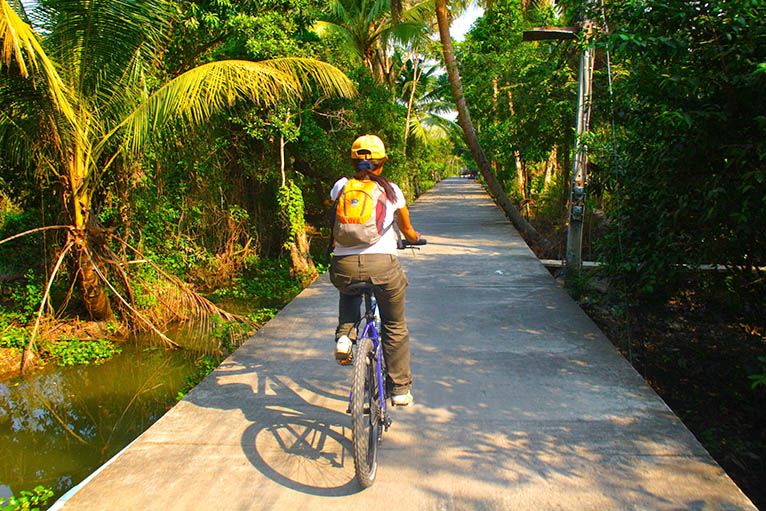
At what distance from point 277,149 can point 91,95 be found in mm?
5283

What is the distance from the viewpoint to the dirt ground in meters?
4.70

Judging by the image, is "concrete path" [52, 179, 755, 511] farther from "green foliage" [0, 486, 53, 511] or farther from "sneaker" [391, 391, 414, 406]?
"green foliage" [0, 486, 53, 511]

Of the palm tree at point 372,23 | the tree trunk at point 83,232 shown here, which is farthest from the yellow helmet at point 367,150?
the palm tree at point 372,23

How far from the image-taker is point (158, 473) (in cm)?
347

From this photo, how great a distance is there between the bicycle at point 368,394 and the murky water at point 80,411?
316 cm

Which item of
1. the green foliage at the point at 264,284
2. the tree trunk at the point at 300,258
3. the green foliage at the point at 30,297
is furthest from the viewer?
the tree trunk at the point at 300,258

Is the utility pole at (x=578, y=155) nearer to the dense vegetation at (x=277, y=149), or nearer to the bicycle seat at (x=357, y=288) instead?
the dense vegetation at (x=277, y=149)

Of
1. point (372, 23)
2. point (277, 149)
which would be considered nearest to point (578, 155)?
point (277, 149)

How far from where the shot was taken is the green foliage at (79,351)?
25.3 ft

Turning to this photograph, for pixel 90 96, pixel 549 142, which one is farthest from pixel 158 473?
pixel 549 142

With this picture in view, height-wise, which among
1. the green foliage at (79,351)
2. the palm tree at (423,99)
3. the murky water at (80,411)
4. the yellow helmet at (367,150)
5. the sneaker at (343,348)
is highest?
the palm tree at (423,99)

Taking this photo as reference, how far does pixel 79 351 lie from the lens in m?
7.82

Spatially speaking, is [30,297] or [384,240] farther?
[30,297]

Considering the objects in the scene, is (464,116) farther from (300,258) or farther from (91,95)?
(91,95)
